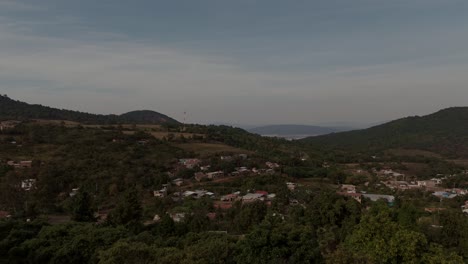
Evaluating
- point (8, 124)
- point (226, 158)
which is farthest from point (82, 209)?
point (8, 124)

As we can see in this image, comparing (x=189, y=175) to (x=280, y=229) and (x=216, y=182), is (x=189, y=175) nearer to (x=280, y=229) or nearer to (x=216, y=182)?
(x=216, y=182)

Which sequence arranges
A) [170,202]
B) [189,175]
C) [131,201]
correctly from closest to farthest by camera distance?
[131,201], [170,202], [189,175]

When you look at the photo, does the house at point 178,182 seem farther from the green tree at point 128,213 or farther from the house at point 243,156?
the green tree at point 128,213

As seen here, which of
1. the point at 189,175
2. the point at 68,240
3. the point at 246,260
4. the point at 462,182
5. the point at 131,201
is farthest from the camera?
the point at 462,182

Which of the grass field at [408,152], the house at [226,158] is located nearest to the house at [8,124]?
the house at [226,158]

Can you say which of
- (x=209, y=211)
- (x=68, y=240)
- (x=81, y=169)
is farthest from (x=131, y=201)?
(x=81, y=169)

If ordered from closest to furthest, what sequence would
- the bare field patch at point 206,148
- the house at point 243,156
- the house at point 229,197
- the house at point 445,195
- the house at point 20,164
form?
the house at point 229,197 → the house at point 20,164 → the house at point 445,195 → the house at point 243,156 → the bare field patch at point 206,148

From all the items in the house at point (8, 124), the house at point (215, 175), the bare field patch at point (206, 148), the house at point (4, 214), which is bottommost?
the house at point (4, 214)

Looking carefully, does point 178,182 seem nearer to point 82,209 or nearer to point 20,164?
point 20,164
